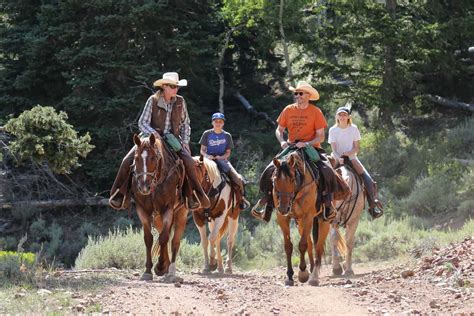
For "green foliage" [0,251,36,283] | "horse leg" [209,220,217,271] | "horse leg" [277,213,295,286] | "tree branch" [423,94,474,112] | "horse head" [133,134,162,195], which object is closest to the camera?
"green foliage" [0,251,36,283]

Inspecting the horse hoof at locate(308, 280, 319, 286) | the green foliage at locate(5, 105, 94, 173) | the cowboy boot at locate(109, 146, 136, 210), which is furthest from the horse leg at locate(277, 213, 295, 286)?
the green foliage at locate(5, 105, 94, 173)

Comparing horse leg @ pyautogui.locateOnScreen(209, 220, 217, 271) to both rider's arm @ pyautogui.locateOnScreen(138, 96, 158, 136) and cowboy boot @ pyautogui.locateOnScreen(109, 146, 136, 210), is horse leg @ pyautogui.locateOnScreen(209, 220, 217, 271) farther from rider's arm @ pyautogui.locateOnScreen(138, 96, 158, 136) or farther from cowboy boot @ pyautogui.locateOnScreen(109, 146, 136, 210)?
rider's arm @ pyautogui.locateOnScreen(138, 96, 158, 136)

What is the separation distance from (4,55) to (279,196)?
16.4m

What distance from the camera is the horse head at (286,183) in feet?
40.3

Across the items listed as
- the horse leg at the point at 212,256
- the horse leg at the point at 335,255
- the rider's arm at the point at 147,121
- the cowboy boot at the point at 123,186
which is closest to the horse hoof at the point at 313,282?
the horse leg at the point at 335,255

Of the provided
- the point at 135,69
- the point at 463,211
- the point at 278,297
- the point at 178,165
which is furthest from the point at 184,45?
the point at 278,297

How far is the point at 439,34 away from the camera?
86.2 ft

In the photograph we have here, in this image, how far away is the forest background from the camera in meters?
24.4

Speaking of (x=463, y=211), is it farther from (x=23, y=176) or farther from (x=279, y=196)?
(x=23, y=176)

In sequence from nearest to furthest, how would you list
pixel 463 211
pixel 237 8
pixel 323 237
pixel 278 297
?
pixel 278 297 → pixel 323 237 → pixel 463 211 → pixel 237 8

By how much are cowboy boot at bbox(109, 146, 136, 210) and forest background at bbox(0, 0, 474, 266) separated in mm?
9173

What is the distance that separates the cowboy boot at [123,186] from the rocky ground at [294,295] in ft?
3.83

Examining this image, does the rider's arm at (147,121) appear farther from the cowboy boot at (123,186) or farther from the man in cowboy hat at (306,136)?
the man in cowboy hat at (306,136)

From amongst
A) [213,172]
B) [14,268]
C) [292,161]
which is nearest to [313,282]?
[292,161]
